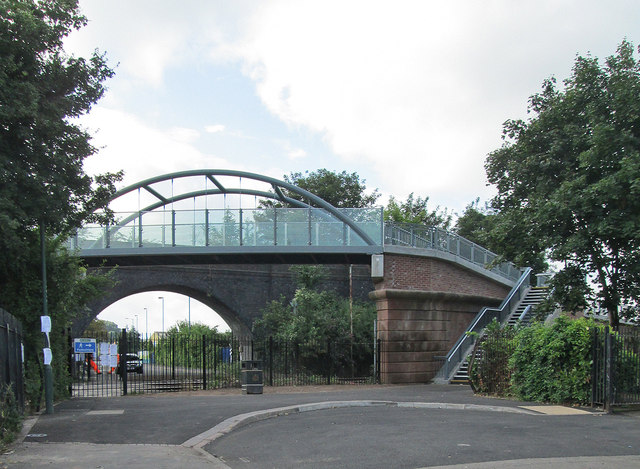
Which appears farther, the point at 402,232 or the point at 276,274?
the point at 276,274

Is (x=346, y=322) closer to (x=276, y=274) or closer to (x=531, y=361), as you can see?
(x=276, y=274)

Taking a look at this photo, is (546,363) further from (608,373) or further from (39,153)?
(39,153)

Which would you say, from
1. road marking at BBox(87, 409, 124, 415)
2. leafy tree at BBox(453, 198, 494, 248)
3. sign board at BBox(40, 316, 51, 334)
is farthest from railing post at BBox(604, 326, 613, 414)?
leafy tree at BBox(453, 198, 494, 248)

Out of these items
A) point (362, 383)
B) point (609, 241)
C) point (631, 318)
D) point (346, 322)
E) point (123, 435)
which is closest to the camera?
point (123, 435)

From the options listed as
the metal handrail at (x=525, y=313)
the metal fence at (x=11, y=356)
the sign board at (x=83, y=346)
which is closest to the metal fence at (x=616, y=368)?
the metal fence at (x=11, y=356)

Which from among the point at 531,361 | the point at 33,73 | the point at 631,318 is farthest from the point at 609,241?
the point at 33,73

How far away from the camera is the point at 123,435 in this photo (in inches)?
409

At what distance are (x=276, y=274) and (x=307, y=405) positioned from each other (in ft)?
70.9

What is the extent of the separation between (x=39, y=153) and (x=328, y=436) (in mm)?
7763

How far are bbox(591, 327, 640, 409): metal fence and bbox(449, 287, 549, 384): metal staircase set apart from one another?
8673mm

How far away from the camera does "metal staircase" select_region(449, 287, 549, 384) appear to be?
78.2ft

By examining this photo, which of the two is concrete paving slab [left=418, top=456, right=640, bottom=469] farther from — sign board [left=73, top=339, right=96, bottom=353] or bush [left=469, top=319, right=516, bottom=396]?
sign board [left=73, top=339, right=96, bottom=353]

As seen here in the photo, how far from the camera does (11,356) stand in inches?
444

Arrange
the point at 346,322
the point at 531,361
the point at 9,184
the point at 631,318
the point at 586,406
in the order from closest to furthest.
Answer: the point at 9,184 < the point at 586,406 < the point at 531,361 < the point at 631,318 < the point at 346,322
